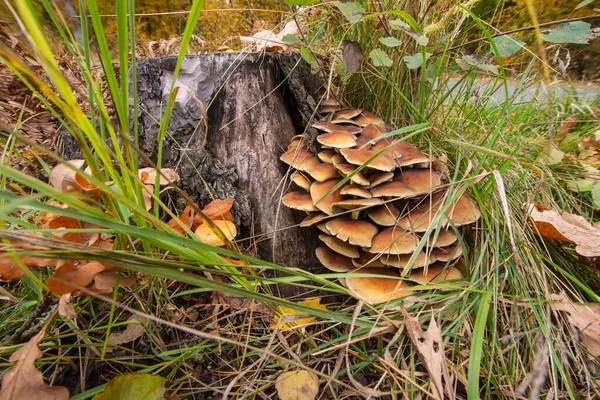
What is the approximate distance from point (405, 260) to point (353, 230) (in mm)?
263

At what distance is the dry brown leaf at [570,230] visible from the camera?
1.22 metres

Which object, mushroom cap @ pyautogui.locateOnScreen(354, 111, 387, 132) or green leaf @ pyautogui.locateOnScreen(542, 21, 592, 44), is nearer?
green leaf @ pyautogui.locateOnScreen(542, 21, 592, 44)

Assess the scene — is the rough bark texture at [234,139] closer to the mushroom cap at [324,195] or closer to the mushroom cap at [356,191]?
the mushroom cap at [324,195]

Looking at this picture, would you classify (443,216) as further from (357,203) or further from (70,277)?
(70,277)

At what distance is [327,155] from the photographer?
1572 millimetres

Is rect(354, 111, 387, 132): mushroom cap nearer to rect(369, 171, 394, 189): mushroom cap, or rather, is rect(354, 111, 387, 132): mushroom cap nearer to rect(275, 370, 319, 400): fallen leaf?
rect(369, 171, 394, 189): mushroom cap

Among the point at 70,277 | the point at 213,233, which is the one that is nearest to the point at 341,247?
the point at 213,233

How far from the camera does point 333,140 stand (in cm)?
148

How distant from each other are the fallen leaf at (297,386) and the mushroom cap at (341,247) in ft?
1.78

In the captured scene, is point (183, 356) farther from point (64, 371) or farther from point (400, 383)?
point (400, 383)

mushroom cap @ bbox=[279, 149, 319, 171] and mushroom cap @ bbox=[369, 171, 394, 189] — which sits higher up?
mushroom cap @ bbox=[279, 149, 319, 171]

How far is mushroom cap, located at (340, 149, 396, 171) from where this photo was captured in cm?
138

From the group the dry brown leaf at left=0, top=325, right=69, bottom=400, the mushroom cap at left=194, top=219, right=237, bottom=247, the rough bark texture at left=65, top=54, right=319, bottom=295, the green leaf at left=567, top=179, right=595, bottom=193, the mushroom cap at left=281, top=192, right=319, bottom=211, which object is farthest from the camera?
the green leaf at left=567, top=179, right=595, bottom=193

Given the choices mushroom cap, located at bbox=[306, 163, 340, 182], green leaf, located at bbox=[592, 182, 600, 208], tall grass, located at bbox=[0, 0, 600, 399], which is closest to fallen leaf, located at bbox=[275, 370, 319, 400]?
tall grass, located at bbox=[0, 0, 600, 399]
